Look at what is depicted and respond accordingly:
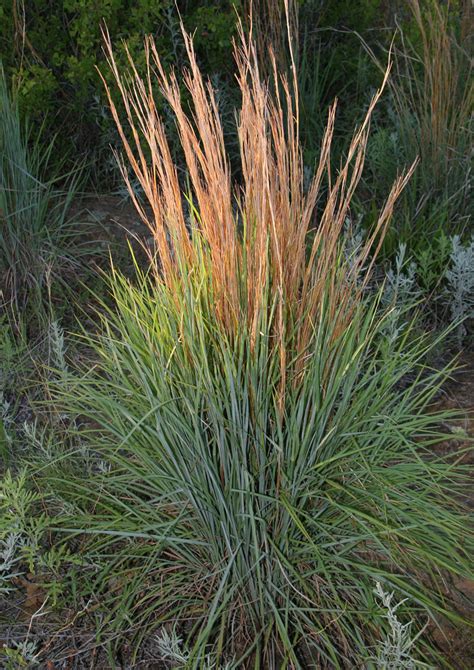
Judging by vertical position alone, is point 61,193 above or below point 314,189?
below

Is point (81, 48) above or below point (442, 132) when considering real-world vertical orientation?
above

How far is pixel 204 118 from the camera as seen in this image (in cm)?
211

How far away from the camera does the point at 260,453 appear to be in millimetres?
2297

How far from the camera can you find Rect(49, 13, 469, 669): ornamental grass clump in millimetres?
2225

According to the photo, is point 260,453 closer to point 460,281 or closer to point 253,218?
point 253,218

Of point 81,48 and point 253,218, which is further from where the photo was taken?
point 81,48

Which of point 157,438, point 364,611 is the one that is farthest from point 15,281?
point 364,611

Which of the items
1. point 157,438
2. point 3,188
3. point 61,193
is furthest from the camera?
point 61,193

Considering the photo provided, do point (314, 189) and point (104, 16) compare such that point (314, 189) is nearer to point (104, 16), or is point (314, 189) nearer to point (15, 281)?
point (15, 281)

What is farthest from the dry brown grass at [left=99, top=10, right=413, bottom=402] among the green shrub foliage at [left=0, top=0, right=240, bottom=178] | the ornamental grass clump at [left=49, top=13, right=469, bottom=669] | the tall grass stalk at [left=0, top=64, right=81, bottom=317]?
the green shrub foliage at [left=0, top=0, right=240, bottom=178]

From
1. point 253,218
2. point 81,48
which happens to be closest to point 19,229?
point 81,48

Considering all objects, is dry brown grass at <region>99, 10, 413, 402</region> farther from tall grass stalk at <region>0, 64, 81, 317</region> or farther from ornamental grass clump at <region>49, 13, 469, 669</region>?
tall grass stalk at <region>0, 64, 81, 317</region>

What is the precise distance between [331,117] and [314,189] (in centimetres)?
21

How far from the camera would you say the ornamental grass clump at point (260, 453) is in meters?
2.22
